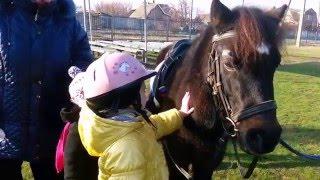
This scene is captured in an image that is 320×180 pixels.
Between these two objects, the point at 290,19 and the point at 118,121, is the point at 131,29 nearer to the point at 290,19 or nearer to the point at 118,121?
the point at 290,19

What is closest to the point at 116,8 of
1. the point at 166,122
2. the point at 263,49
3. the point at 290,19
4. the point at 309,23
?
the point at 309,23

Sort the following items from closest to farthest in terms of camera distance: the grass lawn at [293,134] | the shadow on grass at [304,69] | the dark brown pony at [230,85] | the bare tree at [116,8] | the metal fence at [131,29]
A: the dark brown pony at [230,85] → the grass lawn at [293,134] → the shadow on grass at [304,69] → the metal fence at [131,29] → the bare tree at [116,8]

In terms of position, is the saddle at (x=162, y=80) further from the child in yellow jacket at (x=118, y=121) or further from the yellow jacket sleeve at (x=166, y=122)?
the child in yellow jacket at (x=118, y=121)

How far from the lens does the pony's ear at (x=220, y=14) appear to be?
2.53 m

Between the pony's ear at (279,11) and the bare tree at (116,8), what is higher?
the pony's ear at (279,11)

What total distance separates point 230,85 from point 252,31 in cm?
33

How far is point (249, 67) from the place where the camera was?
231 cm

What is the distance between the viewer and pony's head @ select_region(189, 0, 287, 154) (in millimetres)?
2264

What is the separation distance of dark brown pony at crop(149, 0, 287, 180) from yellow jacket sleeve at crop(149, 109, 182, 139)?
0.43 ft

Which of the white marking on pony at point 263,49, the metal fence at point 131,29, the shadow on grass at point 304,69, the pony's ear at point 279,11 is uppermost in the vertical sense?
the pony's ear at point 279,11

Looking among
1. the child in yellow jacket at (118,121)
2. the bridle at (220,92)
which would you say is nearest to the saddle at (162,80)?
the bridle at (220,92)

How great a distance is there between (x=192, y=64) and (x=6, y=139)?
134 cm

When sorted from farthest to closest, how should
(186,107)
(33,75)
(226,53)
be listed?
(186,107) → (33,75) → (226,53)

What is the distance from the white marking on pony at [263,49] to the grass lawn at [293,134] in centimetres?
36
